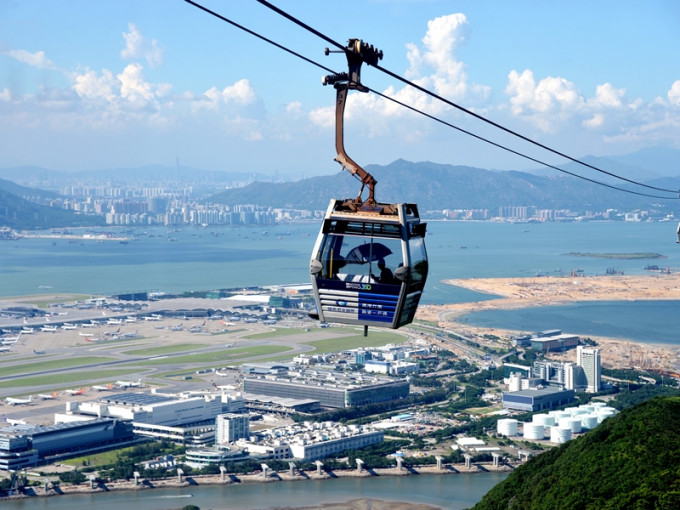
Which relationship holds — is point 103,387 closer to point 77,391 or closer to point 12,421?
point 77,391

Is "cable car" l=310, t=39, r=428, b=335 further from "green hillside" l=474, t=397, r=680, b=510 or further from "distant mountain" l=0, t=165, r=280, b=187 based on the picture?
"distant mountain" l=0, t=165, r=280, b=187

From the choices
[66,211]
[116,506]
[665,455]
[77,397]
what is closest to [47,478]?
[116,506]

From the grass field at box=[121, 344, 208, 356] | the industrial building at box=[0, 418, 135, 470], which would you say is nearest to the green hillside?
the industrial building at box=[0, 418, 135, 470]

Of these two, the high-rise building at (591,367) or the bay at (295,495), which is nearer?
the bay at (295,495)

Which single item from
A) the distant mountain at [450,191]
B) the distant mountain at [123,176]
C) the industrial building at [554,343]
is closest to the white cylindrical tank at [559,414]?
the industrial building at [554,343]

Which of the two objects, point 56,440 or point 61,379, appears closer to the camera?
point 56,440

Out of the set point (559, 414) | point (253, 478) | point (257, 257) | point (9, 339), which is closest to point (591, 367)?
point (559, 414)

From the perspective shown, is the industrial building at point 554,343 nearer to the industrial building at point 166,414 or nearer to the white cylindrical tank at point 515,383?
the white cylindrical tank at point 515,383
